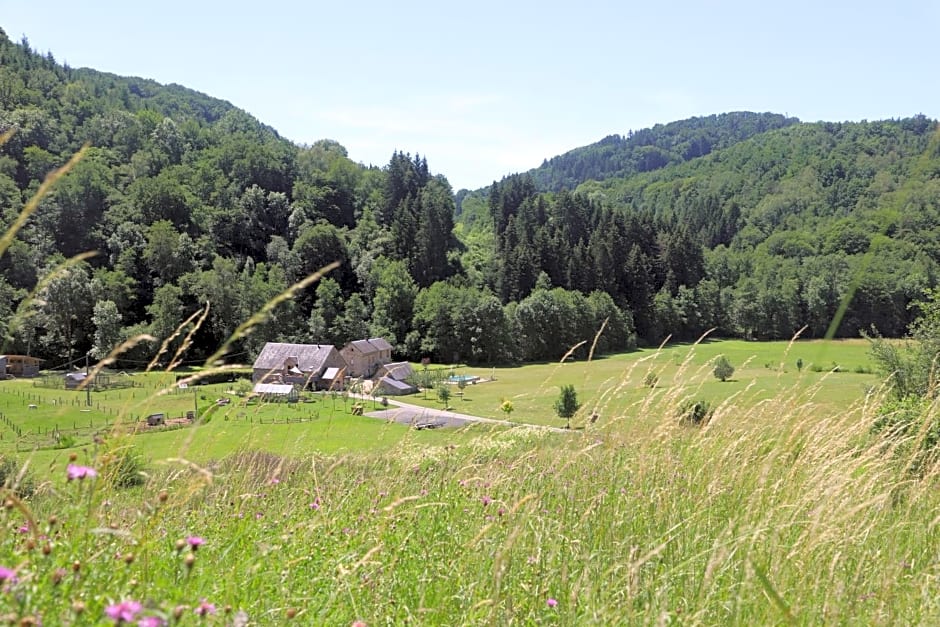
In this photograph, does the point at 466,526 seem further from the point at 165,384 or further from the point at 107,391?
the point at 107,391

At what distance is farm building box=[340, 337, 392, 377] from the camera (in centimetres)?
7000

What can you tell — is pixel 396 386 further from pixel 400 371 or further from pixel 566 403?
pixel 566 403

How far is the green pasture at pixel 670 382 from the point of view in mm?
4754

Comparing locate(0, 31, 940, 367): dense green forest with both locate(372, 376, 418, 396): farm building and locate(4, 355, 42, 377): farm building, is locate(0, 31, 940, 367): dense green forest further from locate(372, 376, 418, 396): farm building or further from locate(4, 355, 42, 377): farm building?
locate(372, 376, 418, 396): farm building

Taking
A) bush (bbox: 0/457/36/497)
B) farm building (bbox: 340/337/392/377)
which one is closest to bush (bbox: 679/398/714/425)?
bush (bbox: 0/457/36/497)

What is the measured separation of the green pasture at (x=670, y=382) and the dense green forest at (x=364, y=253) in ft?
28.4

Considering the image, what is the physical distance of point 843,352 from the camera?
69.9 meters

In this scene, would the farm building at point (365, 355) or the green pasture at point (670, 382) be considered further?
the farm building at point (365, 355)

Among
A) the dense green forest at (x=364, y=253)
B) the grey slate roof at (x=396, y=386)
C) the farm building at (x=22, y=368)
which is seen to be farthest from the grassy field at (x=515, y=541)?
the farm building at (x=22, y=368)

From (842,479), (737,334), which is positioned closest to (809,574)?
(842,479)

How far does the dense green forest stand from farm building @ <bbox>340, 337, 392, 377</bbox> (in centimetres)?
836

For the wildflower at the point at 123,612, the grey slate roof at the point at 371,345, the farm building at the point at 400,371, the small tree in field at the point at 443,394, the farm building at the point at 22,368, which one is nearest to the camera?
the wildflower at the point at 123,612

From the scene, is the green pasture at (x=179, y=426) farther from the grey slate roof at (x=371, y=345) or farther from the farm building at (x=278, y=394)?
the grey slate roof at (x=371, y=345)

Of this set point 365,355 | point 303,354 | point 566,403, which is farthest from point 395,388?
point 566,403
